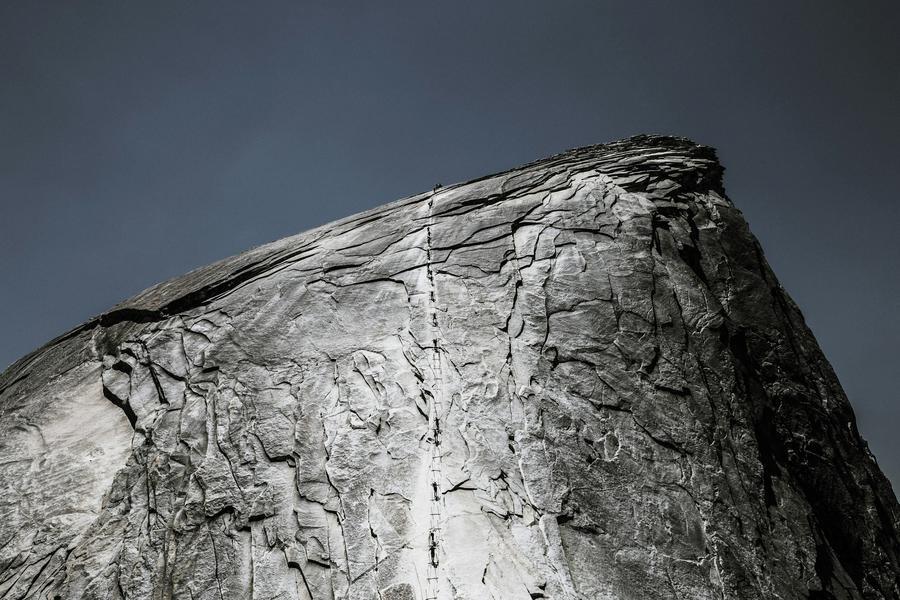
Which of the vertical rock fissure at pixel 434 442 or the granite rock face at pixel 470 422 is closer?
the vertical rock fissure at pixel 434 442

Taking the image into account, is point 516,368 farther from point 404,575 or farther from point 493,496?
point 404,575

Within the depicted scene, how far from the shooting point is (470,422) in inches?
336

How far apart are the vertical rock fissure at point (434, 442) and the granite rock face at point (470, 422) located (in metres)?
0.02

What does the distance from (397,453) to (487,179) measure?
549cm

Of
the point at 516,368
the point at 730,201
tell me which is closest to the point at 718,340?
the point at 516,368

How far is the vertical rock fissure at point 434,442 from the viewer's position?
23.9 feet

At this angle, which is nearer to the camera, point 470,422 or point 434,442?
point 434,442

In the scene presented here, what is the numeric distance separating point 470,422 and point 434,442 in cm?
46

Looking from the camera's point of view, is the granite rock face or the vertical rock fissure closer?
the vertical rock fissure

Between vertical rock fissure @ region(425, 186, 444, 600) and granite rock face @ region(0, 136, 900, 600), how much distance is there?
24 mm

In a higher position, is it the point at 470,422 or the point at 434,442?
the point at 470,422

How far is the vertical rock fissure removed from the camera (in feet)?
23.9

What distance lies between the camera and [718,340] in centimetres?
988

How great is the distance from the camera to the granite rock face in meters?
7.82
